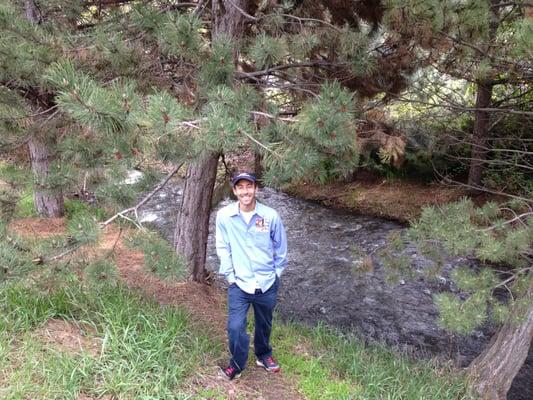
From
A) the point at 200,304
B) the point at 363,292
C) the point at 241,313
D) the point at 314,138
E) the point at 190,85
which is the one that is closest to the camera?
the point at 314,138

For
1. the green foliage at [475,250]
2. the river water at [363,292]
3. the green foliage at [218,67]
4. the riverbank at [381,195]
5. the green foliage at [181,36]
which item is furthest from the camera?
the riverbank at [381,195]

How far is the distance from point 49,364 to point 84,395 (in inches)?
12.0

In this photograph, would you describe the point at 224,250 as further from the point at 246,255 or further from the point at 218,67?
the point at 218,67

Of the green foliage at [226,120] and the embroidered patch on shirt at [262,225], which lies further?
the embroidered patch on shirt at [262,225]

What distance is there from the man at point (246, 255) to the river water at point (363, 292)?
210 cm

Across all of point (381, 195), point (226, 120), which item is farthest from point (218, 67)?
point (381, 195)

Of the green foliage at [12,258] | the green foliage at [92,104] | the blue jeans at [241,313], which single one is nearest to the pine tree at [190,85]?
the green foliage at [92,104]

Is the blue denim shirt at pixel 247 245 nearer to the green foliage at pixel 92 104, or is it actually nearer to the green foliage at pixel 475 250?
the green foliage at pixel 92 104

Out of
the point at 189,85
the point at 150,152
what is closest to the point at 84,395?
the point at 150,152

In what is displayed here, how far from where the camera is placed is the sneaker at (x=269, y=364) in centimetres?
358

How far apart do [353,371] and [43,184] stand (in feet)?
9.66

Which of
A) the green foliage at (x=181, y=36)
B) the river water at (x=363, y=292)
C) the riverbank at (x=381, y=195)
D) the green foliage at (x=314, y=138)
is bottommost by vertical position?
the river water at (x=363, y=292)

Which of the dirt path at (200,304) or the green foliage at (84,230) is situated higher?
the green foliage at (84,230)

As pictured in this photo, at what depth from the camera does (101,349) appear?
304 centimetres
